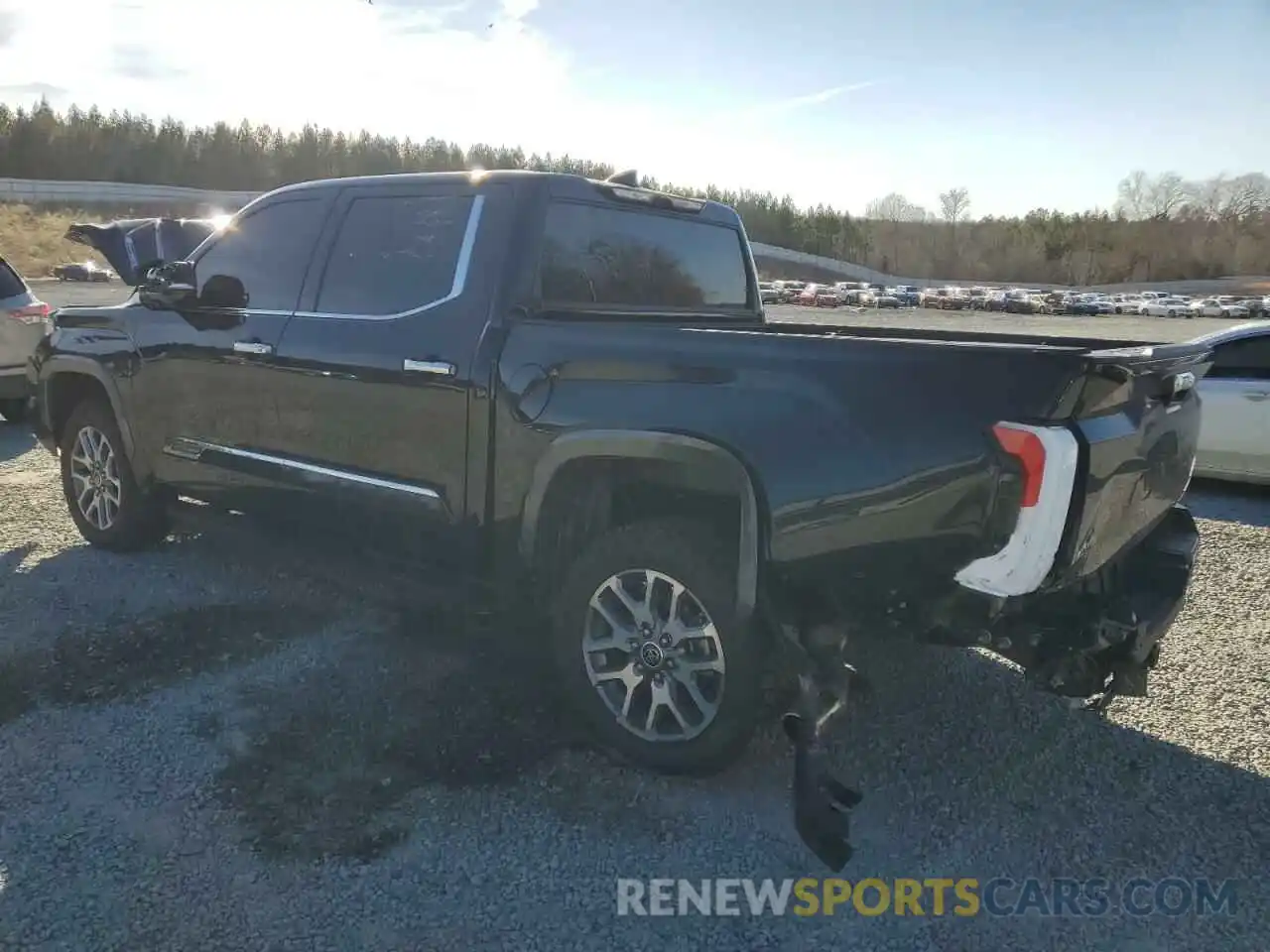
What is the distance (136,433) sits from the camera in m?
4.99

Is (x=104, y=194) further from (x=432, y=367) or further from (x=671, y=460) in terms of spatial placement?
(x=671, y=460)

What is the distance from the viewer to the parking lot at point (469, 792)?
2.52 m

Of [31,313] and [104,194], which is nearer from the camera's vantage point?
[31,313]

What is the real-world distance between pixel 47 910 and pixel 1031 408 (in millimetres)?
2837

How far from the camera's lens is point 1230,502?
7555 mm

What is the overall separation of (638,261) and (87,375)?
327 cm

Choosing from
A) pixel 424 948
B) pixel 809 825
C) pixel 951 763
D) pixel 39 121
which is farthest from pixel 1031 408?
pixel 39 121

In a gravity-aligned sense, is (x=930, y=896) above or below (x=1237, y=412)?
below

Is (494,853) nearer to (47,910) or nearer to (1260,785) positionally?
(47,910)

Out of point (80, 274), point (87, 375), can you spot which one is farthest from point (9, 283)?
point (80, 274)

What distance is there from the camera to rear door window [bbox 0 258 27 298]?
8.71 metres

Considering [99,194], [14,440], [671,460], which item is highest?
[99,194]

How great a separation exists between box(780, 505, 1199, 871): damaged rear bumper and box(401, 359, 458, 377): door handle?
1544mm

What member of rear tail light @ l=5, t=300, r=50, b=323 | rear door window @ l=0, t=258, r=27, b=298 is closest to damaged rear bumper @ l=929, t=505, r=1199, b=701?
rear tail light @ l=5, t=300, r=50, b=323
